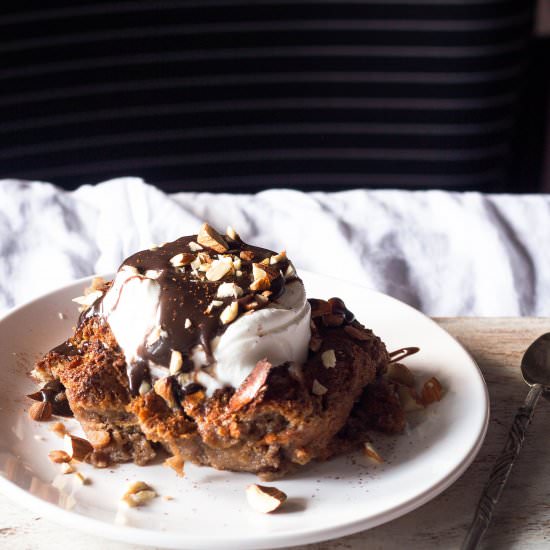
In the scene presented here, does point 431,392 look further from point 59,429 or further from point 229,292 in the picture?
point 59,429

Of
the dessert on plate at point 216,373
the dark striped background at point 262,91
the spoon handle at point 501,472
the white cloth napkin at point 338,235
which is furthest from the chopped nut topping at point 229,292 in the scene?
the dark striped background at point 262,91

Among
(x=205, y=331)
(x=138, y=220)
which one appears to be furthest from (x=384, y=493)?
(x=138, y=220)

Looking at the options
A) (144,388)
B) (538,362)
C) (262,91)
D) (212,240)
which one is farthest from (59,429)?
(262,91)

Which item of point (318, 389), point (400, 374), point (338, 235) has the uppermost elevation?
point (318, 389)

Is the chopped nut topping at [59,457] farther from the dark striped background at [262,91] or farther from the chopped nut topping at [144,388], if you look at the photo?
the dark striped background at [262,91]

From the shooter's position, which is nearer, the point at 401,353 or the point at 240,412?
the point at 240,412
